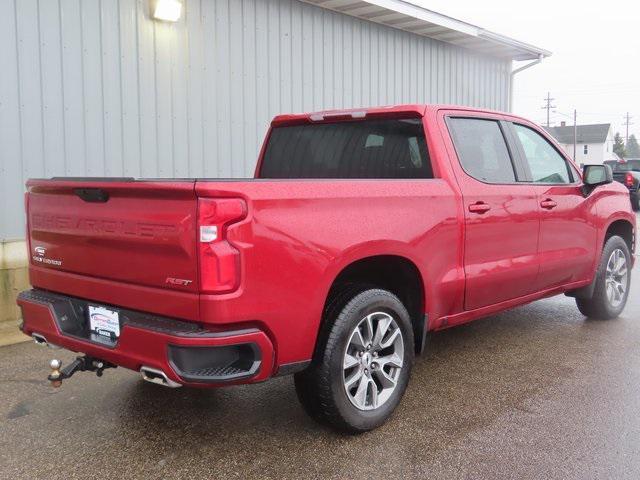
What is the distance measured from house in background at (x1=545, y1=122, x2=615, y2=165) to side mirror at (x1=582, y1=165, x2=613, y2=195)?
77.4 metres

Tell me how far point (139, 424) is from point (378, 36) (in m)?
7.18

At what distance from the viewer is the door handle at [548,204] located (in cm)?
456

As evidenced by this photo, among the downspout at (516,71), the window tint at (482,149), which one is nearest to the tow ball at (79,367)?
the window tint at (482,149)

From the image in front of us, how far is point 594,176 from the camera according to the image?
16.7 feet

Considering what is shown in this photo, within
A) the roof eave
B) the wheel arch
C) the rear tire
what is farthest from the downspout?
the wheel arch

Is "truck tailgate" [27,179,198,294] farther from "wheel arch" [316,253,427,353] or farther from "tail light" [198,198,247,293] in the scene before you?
"wheel arch" [316,253,427,353]

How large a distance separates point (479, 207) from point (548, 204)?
94 centimetres

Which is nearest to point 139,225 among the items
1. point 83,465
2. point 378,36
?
point 83,465

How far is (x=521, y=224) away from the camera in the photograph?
4.34 metres

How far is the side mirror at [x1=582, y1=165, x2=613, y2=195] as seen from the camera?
5.09 meters

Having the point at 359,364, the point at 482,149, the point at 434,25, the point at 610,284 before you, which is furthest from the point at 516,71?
the point at 359,364

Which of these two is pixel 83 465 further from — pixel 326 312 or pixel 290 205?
pixel 290 205

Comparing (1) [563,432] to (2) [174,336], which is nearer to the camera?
(2) [174,336]

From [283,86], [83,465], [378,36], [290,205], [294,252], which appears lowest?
[83,465]
